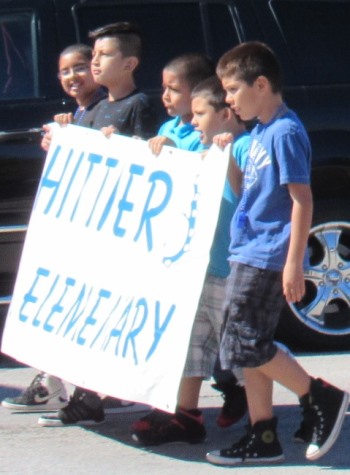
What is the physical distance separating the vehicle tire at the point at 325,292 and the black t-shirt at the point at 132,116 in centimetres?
158

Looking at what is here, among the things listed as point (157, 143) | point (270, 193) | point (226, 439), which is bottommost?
point (226, 439)

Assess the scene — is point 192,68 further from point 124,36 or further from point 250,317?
point 250,317

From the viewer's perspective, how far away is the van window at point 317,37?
7074 mm

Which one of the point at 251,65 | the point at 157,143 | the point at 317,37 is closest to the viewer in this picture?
the point at 251,65

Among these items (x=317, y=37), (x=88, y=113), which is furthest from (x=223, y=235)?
(x=317, y=37)

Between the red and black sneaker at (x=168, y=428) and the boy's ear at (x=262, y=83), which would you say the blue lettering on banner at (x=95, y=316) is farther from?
the boy's ear at (x=262, y=83)

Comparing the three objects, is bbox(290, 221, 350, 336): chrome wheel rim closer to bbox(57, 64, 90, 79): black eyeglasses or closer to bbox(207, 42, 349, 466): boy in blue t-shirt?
bbox(57, 64, 90, 79): black eyeglasses

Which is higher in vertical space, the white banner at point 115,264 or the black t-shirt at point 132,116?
the black t-shirt at point 132,116

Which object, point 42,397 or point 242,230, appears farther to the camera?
point 42,397

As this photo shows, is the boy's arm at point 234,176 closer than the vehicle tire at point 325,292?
Yes

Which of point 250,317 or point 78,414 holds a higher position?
point 250,317

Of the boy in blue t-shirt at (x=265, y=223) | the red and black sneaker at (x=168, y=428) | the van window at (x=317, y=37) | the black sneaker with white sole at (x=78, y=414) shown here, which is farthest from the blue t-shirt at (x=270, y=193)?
the van window at (x=317, y=37)

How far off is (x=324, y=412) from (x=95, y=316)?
0.95 meters

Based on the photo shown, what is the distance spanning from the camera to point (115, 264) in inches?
207
